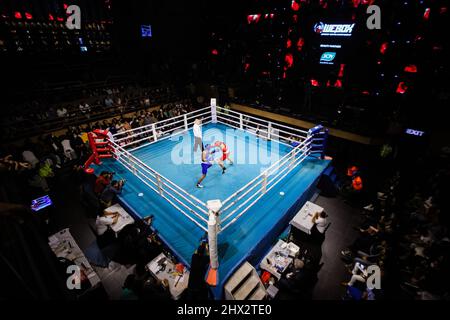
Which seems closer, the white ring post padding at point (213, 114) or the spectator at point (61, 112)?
the white ring post padding at point (213, 114)

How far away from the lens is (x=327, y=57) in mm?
10812

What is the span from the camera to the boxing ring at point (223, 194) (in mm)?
4547

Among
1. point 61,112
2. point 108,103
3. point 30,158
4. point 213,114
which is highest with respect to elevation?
point 108,103

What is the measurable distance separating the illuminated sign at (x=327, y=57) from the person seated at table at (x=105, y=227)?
11.4 m

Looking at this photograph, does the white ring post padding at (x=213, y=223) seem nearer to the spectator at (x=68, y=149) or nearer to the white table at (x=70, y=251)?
the white table at (x=70, y=251)

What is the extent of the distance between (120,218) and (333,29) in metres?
11.8

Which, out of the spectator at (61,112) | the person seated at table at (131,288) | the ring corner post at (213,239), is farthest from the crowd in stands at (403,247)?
the spectator at (61,112)

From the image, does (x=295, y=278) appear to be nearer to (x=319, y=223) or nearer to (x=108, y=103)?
(x=319, y=223)

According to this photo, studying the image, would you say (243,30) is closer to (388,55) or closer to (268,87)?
(268,87)

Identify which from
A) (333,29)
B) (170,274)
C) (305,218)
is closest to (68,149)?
(170,274)

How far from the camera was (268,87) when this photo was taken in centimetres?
1342

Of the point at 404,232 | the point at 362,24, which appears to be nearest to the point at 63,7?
the point at 362,24

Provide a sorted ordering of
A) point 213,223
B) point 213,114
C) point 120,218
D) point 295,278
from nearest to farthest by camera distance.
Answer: point 213,223 < point 295,278 < point 120,218 < point 213,114
